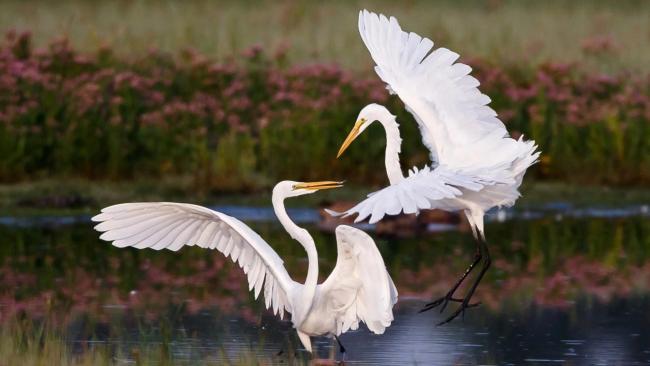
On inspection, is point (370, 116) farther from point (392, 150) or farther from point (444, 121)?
point (444, 121)

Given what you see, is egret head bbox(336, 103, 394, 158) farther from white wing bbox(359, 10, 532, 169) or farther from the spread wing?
the spread wing

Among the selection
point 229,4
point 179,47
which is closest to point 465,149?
point 179,47

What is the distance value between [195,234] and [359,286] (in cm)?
110

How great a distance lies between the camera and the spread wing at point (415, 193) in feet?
23.7

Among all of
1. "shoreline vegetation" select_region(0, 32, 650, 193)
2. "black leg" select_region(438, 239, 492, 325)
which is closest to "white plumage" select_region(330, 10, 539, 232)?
"black leg" select_region(438, 239, 492, 325)

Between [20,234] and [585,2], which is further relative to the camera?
[585,2]

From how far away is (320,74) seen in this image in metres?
16.8

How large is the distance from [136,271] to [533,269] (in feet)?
10.7

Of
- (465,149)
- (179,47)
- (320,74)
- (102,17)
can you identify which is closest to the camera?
(465,149)

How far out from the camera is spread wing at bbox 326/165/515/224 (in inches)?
284

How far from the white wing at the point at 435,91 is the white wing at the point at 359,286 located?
170 centimetres

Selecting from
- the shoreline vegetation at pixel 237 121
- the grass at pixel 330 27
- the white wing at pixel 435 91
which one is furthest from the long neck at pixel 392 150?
the grass at pixel 330 27

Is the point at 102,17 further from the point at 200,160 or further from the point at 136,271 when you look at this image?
the point at 136,271

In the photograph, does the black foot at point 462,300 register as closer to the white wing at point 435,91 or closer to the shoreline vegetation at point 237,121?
the white wing at point 435,91
